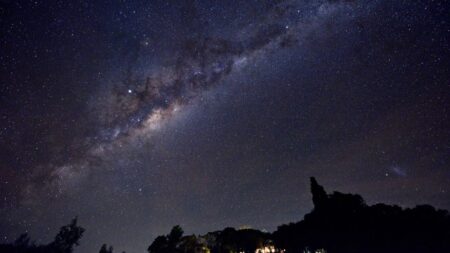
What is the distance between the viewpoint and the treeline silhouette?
38125 millimetres

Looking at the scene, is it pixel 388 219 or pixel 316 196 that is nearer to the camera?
pixel 388 219

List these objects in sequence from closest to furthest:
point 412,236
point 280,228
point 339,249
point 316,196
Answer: point 412,236 < point 339,249 < point 316,196 < point 280,228

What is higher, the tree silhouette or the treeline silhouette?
the tree silhouette

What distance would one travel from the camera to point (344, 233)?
4197cm

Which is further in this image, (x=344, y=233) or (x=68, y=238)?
(x=68, y=238)

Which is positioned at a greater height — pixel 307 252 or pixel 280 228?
pixel 280 228

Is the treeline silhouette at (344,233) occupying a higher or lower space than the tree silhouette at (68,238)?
lower

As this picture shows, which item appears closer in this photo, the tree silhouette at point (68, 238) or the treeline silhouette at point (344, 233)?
the treeline silhouette at point (344, 233)

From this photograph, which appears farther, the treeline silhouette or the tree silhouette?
the tree silhouette

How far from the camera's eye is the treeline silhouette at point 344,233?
38.1 m

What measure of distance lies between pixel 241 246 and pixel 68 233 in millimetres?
76366

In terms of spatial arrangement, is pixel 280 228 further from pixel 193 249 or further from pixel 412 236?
pixel 412 236

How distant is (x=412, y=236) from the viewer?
3803 cm

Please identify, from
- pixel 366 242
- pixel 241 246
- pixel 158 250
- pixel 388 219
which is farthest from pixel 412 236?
pixel 158 250
